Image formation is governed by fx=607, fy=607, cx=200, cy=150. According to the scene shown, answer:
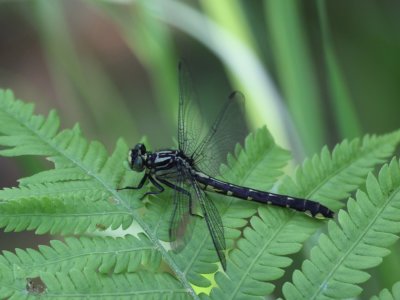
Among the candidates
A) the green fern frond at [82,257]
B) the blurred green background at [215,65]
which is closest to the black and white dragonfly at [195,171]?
the green fern frond at [82,257]

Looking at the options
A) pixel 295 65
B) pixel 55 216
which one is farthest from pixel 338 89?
pixel 55 216

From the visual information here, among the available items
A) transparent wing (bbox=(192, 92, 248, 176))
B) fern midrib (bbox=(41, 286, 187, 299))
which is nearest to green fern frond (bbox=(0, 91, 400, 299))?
fern midrib (bbox=(41, 286, 187, 299))

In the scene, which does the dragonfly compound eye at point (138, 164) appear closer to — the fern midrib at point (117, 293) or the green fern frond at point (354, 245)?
the fern midrib at point (117, 293)

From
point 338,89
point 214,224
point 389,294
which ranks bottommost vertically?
point 214,224

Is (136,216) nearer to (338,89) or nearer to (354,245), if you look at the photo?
(354,245)

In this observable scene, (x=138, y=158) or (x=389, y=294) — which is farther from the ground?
(x=389, y=294)

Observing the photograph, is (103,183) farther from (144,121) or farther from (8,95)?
(144,121)
